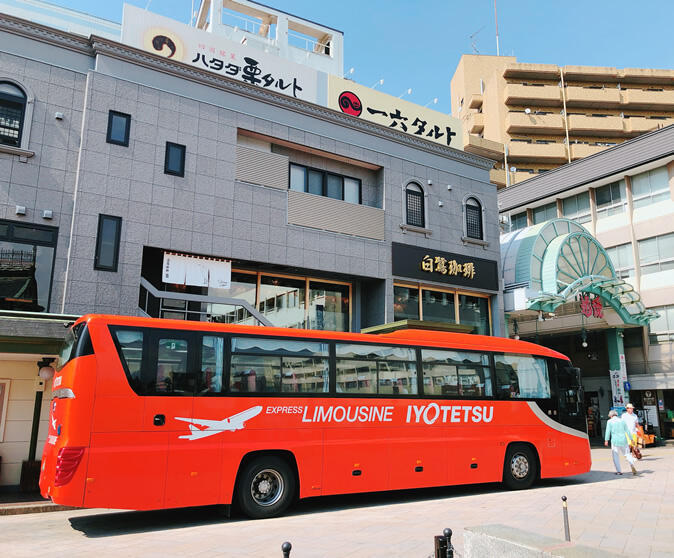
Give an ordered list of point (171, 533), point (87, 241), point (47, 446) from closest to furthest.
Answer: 1. point (171, 533)
2. point (47, 446)
3. point (87, 241)

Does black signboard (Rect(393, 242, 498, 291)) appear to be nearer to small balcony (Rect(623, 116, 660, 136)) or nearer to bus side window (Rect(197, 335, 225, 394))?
bus side window (Rect(197, 335, 225, 394))

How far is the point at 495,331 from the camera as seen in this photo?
21.6 meters

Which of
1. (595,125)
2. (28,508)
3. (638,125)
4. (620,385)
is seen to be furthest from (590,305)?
(638,125)

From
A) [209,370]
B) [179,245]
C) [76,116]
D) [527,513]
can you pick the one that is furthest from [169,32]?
[527,513]

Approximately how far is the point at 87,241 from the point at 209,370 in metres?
6.16

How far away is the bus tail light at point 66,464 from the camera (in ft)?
28.1

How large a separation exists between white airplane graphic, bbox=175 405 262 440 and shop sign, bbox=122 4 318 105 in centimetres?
1117

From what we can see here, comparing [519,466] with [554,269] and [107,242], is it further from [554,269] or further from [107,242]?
[107,242]

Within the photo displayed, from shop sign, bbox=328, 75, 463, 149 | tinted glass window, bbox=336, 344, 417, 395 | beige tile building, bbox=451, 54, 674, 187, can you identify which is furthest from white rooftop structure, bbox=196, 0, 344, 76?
beige tile building, bbox=451, 54, 674, 187

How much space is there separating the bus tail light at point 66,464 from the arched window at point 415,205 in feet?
46.2

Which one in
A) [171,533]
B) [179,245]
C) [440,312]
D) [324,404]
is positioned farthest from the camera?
[440,312]

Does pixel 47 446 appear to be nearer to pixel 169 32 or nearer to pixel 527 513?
pixel 527 513

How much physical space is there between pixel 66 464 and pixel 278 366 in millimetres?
3871

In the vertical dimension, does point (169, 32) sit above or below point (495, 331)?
above
